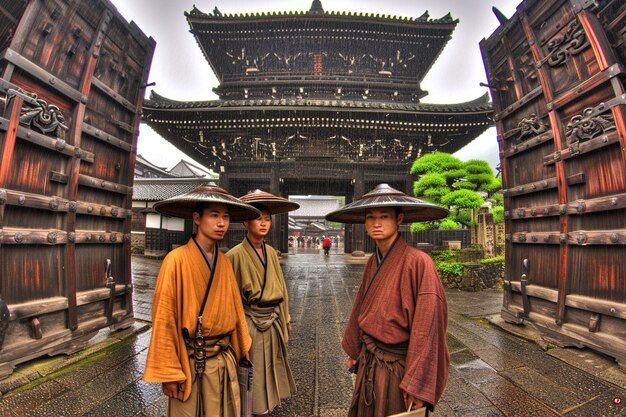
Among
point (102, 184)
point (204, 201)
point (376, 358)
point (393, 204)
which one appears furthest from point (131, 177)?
point (376, 358)

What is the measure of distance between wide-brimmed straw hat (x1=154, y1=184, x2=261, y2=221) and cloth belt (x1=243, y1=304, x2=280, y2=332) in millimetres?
816

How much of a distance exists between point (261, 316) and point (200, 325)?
2.44 feet

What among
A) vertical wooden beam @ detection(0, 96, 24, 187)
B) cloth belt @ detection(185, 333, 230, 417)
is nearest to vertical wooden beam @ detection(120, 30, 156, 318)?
vertical wooden beam @ detection(0, 96, 24, 187)

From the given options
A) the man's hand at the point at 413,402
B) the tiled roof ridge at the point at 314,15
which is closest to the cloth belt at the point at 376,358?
the man's hand at the point at 413,402

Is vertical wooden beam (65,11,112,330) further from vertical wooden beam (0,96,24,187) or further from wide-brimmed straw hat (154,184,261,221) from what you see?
wide-brimmed straw hat (154,184,261,221)

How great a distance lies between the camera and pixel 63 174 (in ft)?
11.8

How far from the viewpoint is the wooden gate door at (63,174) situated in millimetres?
3049

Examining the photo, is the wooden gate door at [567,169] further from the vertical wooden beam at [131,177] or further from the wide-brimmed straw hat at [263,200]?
the vertical wooden beam at [131,177]

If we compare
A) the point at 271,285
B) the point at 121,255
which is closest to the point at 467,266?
the point at 271,285

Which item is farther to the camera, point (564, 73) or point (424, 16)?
point (424, 16)

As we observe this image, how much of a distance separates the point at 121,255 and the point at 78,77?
2668mm

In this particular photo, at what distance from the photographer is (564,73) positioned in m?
3.95

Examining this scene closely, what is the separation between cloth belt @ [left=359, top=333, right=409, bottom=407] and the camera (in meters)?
1.73

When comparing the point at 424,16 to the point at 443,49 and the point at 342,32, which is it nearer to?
the point at 443,49
